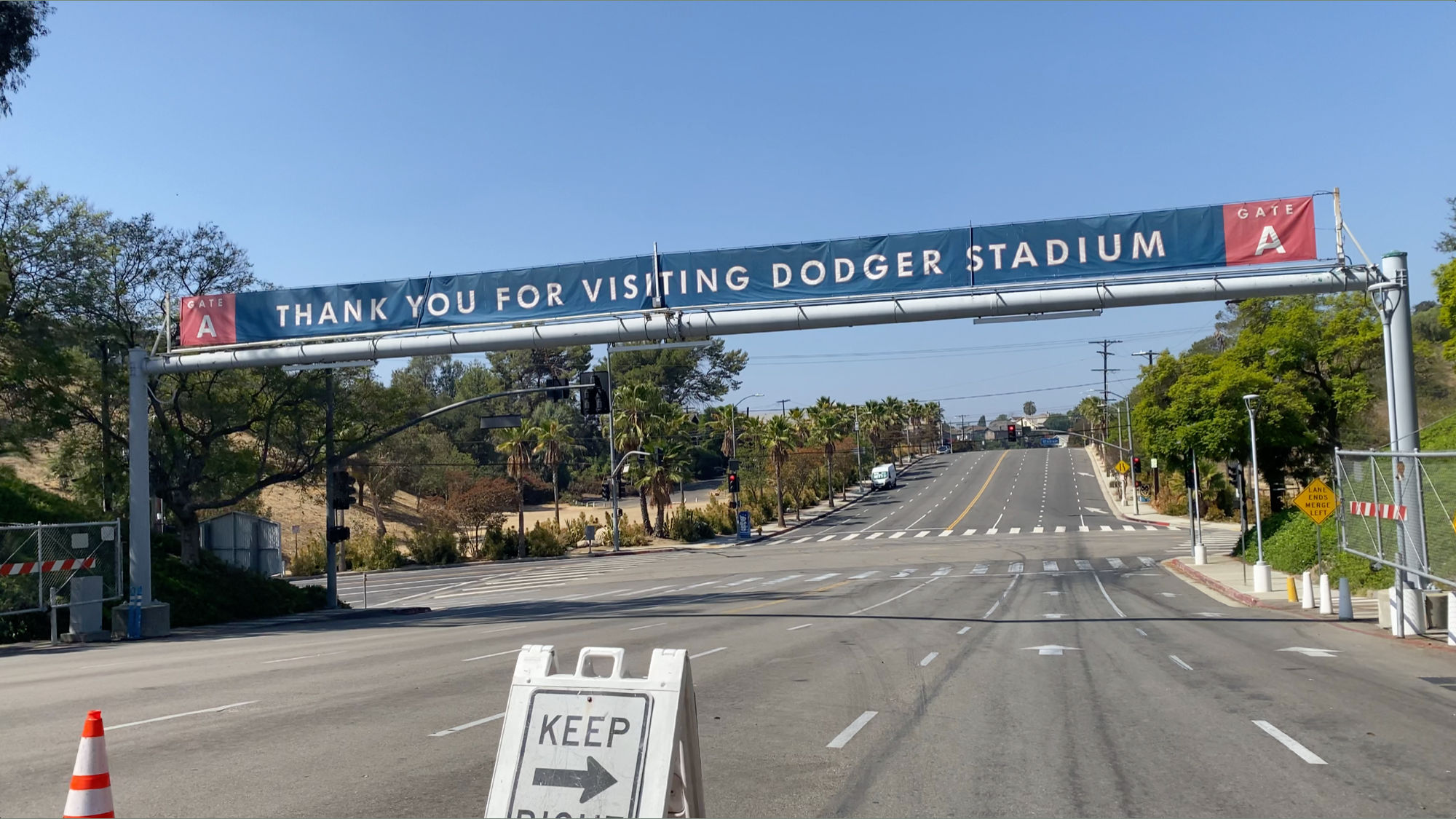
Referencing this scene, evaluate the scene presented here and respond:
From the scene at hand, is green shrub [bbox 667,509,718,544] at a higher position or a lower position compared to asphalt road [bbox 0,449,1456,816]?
lower

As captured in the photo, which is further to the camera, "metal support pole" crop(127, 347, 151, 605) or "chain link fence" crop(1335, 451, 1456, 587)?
"metal support pole" crop(127, 347, 151, 605)

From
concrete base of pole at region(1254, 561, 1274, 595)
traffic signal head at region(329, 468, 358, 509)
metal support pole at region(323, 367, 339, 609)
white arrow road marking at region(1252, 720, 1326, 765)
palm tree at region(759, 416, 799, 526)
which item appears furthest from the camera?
palm tree at region(759, 416, 799, 526)

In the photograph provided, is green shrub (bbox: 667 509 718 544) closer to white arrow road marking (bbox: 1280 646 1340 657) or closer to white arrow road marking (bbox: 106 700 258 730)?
white arrow road marking (bbox: 1280 646 1340 657)

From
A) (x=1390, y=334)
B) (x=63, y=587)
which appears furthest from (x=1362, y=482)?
(x=63, y=587)

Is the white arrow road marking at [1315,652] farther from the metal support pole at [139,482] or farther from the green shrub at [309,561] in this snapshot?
the green shrub at [309,561]

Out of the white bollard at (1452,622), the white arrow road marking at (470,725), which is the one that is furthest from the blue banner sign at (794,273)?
the white arrow road marking at (470,725)

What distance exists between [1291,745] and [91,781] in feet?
29.5

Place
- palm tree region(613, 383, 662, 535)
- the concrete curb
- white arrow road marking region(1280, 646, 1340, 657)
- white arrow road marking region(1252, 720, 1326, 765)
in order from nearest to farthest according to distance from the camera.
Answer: white arrow road marking region(1252, 720, 1326, 765)
white arrow road marking region(1280, 646, 1340, 657)
the concrete curb
palm tree region(613, 383, 662, 535)

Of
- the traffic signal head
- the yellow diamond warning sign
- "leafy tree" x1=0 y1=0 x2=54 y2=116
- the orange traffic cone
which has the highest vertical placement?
"leafy tree" x1=0 y1=0 x2=54 y2=116

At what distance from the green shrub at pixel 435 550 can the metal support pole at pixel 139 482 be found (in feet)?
128

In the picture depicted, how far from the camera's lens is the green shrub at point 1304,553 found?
87.1ft

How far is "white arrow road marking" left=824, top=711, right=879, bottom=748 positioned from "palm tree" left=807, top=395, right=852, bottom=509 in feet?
262

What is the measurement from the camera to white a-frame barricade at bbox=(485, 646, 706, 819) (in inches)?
211

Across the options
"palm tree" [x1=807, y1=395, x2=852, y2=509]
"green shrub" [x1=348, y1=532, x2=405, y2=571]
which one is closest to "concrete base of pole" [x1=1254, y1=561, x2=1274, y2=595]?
"green shrub" [x1=348, y1=532, x2=405, y2=571]
